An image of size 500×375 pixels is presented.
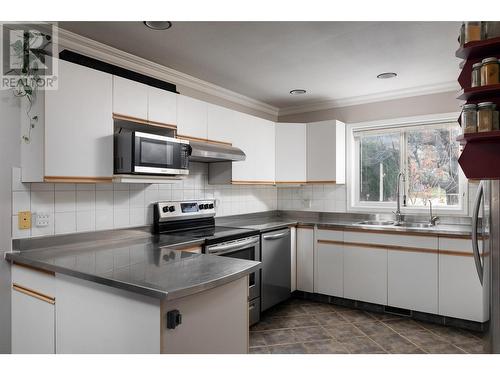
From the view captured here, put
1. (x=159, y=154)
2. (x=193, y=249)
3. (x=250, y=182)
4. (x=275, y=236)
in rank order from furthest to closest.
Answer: (x=250, y=182)
(x=275, y=236)
(x=193, y=249)
(x=159, y=154)

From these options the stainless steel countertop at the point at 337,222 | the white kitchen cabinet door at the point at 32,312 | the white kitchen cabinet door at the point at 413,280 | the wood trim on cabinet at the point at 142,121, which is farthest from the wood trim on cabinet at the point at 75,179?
the white kitchen cabinet door at the point at 413,280

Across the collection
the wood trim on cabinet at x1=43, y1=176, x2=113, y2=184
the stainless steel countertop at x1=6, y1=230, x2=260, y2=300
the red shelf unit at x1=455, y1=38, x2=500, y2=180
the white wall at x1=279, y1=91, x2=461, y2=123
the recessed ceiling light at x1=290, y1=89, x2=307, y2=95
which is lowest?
the stainless steel countertop at x1=6, y1=230, x2=260, y2=300

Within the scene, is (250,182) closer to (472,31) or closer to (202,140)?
(202,140)

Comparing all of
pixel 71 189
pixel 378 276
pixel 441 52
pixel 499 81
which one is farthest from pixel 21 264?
pixel 441 52

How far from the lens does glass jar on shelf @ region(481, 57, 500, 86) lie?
142cm

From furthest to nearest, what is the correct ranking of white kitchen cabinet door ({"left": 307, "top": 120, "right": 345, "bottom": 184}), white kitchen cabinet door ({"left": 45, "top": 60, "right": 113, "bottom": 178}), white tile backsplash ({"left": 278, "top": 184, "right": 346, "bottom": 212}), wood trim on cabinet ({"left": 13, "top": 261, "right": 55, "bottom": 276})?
white tile backsplash ({"left": 278, "top": 184, "right": 346, "bottom": 212}), white kitchen cabinet door ({"left": 307, "top": 120, "right": 345, "bottom": 184}), white kitchen cabinet door ({"left": 45, "top": 60, "right": 113, "bottom": 178}), wood trim on cabinet ({"left": 13, "top": 261, "right": 55, "bottom": 276})

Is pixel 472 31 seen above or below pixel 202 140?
above

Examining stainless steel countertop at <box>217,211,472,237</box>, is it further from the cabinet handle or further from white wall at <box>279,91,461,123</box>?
the cabinet handle

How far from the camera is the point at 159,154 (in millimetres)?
2488

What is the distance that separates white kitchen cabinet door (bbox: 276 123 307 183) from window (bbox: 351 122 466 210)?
65cm

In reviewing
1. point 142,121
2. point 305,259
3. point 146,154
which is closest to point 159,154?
point 146,154

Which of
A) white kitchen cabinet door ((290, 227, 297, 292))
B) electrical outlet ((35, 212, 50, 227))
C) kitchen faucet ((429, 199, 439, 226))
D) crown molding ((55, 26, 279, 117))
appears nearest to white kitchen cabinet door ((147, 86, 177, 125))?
crown molding ((55, 26, 279, 117))

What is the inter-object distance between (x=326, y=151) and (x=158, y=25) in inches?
93.3

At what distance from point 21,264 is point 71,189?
1.92 ft
